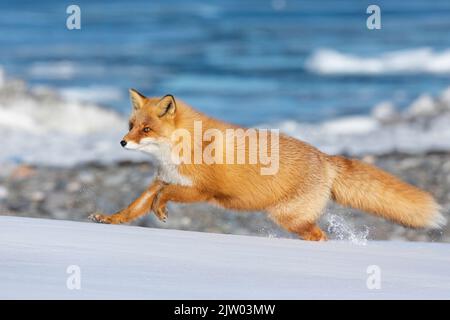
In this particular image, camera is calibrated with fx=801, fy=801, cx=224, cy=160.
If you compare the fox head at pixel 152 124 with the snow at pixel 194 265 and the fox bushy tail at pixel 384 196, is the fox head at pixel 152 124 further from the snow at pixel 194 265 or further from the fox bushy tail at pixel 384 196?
the fox bushy tail at pixel 384 196

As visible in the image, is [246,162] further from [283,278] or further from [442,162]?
[442,162]

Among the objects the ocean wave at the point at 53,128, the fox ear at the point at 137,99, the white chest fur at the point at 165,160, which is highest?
the ocean wave at the point at 53,128

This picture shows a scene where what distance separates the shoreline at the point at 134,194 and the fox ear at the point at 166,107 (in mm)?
3537

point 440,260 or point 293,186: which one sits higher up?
point 293,186

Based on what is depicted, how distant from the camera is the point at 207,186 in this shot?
473 cm

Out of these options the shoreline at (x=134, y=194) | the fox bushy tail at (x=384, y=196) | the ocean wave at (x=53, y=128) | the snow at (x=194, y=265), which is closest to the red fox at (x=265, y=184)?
the fox bushy tail at (x=384, y=196)

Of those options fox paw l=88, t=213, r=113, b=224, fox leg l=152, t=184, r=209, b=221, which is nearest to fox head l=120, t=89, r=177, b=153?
fox leg l=152, t=184, r=209, b=221

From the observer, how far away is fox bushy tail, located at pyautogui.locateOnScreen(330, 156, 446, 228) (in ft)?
15.8

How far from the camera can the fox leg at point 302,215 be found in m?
4.77

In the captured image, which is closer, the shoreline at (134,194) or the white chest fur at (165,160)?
the white chest fur at (165,160)

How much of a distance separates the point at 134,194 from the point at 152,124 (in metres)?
4.58

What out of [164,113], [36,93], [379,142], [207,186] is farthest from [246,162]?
[36,93]

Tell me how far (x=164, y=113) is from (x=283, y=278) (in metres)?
1.82

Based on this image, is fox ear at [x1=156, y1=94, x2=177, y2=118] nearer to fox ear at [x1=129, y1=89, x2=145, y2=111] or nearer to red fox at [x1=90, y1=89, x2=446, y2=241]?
red fox at [x1=90, y1=89, x2=446, y2=241]
